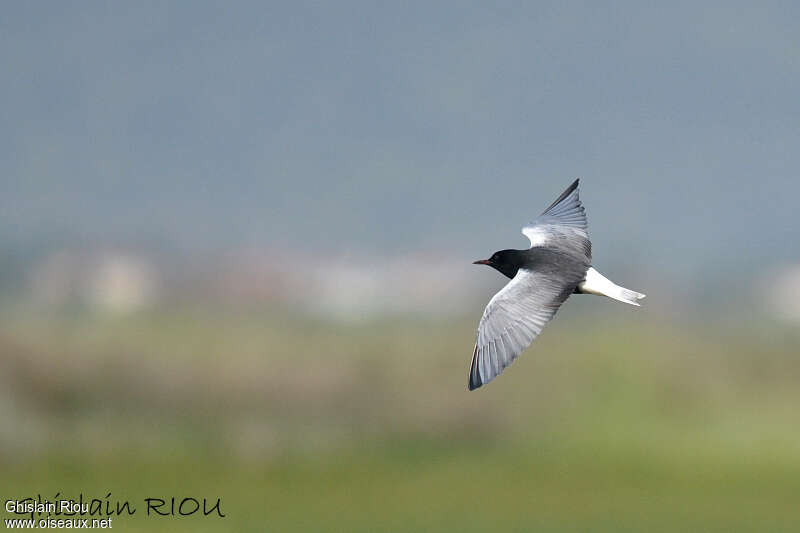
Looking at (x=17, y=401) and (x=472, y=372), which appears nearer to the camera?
(x=472, y=372)

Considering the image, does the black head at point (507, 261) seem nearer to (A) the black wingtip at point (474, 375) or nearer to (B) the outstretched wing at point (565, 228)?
(B) the outstretched wing at point (565, 228)

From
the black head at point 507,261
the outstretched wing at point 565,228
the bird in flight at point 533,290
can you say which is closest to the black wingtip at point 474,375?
the bird in flight at point 533,290

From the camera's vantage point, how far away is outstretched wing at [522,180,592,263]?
481 cm

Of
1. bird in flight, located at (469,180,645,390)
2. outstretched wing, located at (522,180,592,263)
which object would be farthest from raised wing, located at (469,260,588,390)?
outstretched wing, located at (522,180,592,263)

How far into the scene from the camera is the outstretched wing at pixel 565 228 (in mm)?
4809

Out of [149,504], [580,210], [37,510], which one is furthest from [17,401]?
[580,210]

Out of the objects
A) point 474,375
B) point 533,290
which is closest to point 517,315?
point 533,290

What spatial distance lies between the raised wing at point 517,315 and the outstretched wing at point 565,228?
0.23m

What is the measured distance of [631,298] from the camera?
172 inches

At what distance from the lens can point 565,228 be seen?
497 cm

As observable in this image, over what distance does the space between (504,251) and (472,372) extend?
76cm

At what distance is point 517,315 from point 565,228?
2.66 feet

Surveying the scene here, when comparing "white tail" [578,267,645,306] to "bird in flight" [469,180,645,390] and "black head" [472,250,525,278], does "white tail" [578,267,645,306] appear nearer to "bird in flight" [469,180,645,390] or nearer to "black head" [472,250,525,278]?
"bird in flight" [469,180,645,390]

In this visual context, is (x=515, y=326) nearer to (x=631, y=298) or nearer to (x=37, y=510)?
(x=631, y=298)
